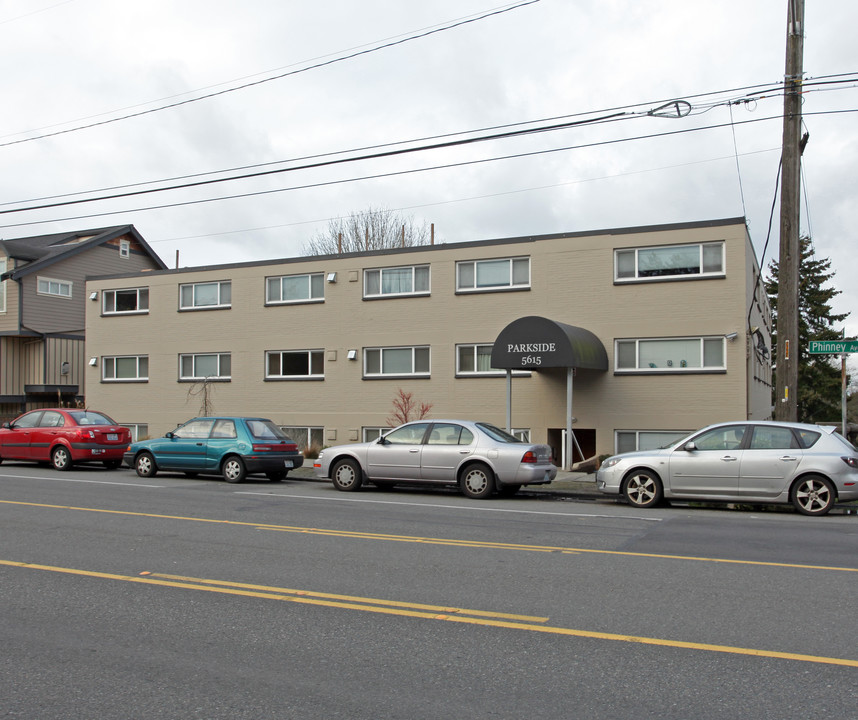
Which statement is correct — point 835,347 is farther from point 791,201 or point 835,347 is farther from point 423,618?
point 423,618

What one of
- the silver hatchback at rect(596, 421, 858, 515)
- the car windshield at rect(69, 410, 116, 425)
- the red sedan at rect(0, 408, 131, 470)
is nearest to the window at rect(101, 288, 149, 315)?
the car windshield at rect(69, 410, 116, 425)

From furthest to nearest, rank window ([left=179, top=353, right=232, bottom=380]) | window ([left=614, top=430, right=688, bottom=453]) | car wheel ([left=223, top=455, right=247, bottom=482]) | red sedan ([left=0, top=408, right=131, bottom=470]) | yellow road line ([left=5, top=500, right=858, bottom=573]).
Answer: window ([left=179, top=353, right=232, bottom=380]) → window ([left=614, top=430, right=688, bottom=453]) → red sedan ([left=0, top=408, right=131, bottom=470]) → car wheel ([left=223, top=455, right=247, bottom=482]) → yellow road line ([left=5, top=500, right=858, bottom=573])

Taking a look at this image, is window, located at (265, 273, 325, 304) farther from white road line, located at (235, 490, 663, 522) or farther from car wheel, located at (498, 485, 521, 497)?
car wheel, located at (498, 485, 521, 497)

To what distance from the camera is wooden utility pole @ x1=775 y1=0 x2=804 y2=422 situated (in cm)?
1435

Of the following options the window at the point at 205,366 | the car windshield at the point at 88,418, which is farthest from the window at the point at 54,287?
the car windshield at the point at 88,418

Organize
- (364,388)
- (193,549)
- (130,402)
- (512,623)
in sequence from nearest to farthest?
(512,623)
(193,549)
(364,388)
(130,402)

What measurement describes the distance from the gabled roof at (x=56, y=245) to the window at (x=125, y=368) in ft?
26.2

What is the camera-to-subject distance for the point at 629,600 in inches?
277

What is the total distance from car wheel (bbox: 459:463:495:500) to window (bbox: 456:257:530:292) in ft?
29.0

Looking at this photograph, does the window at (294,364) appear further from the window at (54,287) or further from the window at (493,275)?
the window at (54,287)

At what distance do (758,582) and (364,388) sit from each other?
60.4ft

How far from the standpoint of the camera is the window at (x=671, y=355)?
2116cm

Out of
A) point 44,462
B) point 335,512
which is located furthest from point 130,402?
point 335,512

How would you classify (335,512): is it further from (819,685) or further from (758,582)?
(819,685)
